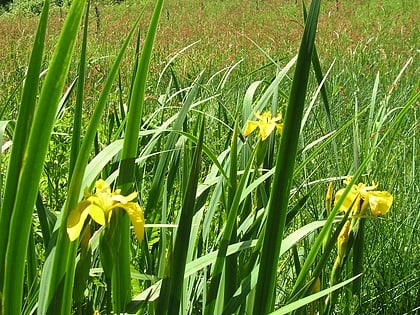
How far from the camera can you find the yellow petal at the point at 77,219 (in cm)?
40

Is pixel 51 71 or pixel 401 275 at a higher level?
pixel 51 71

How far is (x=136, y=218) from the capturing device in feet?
1.35

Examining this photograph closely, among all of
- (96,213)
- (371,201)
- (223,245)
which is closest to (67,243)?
(96,213)

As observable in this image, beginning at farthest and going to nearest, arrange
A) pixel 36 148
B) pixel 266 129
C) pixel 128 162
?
pixel 266 129
pixel 128 162
pixel 36 148

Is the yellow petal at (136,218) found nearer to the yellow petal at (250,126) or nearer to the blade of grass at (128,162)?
the blade of grass at (128,162)

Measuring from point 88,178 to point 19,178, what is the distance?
0.17 meters

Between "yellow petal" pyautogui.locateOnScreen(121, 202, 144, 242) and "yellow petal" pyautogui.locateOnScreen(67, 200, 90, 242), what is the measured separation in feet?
0.09

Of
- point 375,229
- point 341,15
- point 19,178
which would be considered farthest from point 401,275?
point 341,15

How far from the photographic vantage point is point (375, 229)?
3.27 feet

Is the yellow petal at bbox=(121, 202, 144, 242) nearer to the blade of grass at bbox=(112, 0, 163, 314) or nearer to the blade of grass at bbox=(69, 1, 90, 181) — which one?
the blade of grass at bbox=(112, 0, 163, 314)

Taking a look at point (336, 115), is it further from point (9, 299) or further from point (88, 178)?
point (9, 299)

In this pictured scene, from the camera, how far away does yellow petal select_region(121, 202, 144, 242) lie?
40 centimetres

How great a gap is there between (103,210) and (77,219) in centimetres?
2

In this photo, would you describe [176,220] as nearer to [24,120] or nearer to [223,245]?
[223,245]
